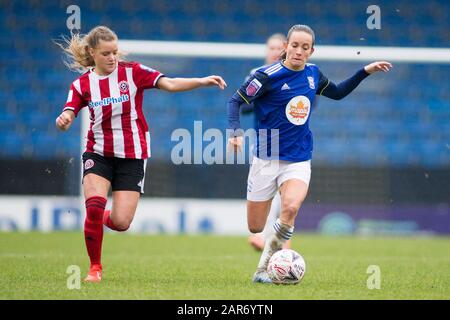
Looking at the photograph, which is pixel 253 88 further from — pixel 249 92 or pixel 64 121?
pixel 64 121

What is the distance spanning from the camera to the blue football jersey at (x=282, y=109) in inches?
247

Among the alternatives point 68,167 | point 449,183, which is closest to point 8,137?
point 68,167

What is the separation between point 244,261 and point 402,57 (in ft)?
14.8

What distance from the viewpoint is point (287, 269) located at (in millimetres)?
5816

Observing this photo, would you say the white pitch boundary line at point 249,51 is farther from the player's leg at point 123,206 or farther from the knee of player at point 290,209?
the knee of player at point 290,209

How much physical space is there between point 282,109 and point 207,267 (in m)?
1.73

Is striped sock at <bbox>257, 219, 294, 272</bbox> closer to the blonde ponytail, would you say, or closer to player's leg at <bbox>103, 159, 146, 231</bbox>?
player's leg at <bbox>103, 159, 146, 231</bbox>

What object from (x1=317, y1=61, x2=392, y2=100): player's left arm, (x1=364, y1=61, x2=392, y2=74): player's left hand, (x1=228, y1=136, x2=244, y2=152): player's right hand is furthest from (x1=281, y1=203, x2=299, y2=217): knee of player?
(x1=364, y1=61, x2=392, y2=74): player's left hand

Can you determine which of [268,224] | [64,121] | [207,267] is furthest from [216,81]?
[268,224]

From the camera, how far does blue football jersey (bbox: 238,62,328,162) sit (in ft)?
20.5

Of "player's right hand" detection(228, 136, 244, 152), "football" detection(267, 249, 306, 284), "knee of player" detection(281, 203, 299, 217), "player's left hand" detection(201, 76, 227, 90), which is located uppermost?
"player's left hand" detection(201, 76, 227, 90)

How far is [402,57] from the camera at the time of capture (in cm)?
1130

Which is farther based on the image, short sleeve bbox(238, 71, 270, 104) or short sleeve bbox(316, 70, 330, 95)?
short sleeve bbox(316, 70, 330, 95)

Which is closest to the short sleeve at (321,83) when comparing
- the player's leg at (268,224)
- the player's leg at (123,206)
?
the player's leg at (123,206)
